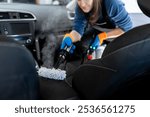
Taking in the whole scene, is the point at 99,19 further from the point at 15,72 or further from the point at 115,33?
the point at 15,72

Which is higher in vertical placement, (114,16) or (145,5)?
(145,5)

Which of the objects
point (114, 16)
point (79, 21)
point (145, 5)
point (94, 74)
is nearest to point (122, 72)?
point (94, 74)

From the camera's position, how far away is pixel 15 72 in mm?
618

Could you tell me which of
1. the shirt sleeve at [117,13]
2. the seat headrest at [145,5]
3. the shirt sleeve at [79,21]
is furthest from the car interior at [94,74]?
the shirt sleeve at [79,21]

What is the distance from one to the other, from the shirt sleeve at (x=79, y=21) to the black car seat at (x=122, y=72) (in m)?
0.78

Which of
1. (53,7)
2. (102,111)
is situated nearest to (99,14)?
(53,7)

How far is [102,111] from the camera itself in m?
0.71

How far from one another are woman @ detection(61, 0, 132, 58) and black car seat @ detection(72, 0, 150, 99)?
2.22 ft

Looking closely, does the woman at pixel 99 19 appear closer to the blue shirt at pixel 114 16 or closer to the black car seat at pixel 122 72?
the blue shirt at pixel 114 16

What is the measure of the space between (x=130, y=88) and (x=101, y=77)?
0.12 m

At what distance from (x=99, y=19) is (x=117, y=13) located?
15cm

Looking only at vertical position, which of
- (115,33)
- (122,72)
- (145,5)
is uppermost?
(145,5)

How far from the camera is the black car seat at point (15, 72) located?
59cm

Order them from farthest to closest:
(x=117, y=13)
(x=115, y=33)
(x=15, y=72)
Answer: (x=115, y=33)
(x=117, y=13)
(x=15, y=72)
